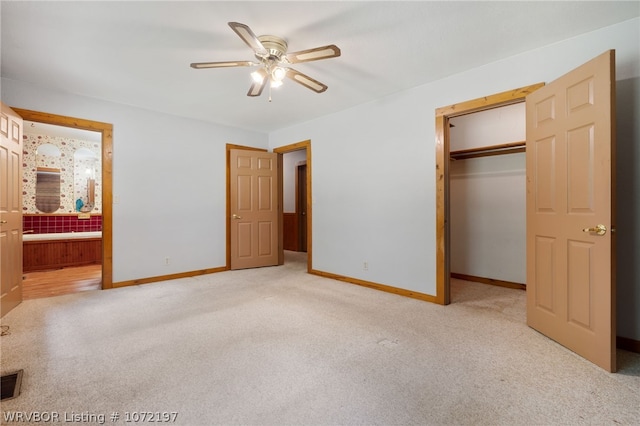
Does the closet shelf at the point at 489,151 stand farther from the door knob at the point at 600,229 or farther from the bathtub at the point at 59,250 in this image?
the bathtub at the point at 59,250

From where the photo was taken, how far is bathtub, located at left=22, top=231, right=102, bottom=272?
4.96 metres

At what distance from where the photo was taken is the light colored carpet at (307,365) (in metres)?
1.43

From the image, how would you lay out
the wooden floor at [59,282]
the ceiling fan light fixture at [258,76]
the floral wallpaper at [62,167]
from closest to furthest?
the ceiling fan light fixture at [258,76]
the wooden floor at [59,282]
the floral wallpaper at [62,167]

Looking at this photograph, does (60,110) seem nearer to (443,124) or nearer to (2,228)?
(2,228)

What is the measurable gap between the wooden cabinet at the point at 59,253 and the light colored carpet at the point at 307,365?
2.63m

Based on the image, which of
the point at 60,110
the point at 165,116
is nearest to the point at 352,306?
the point at 165,116

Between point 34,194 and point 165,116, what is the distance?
3.99m

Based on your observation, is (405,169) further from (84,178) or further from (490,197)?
(84,178)

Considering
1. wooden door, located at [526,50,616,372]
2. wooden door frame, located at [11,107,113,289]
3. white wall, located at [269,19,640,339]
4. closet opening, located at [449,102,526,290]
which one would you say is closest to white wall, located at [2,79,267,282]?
wooden door frame, located at [11,107,113,289]

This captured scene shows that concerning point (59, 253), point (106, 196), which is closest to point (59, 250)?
point (59, 253)

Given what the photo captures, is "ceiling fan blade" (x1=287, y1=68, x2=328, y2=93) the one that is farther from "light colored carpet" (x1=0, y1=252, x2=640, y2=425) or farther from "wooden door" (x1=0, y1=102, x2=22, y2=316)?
"wooden door" (x1=0, y1=102, x2=22, y2=316)

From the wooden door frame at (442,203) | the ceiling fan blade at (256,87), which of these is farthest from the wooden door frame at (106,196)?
the wooden door frame at (442,203)

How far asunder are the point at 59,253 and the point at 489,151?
7.51m

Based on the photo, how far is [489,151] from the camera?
393cm
